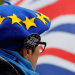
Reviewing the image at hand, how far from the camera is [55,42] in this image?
1.61 metres

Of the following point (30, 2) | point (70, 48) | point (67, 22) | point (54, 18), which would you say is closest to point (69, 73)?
point (70, 48)

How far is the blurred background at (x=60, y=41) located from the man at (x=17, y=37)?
753mm

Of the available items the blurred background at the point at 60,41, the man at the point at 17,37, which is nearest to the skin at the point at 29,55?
the man at the point at 17,37

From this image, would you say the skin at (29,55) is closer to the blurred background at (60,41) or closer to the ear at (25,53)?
the ear at (25,53)

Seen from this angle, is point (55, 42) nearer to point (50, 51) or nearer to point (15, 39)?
point (50, 51)

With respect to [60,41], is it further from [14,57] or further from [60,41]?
[14,57]

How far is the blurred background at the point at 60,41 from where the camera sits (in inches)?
57.7

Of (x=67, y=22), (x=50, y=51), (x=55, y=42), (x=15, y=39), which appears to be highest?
(x=67, y=22)

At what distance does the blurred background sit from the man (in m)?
0.75

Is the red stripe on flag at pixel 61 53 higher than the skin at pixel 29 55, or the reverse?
the red stripe on flag at pixel 61 53

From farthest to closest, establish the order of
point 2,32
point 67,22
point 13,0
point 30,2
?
point 13,0 < point 30,2 < point 67,22 < point 2,32

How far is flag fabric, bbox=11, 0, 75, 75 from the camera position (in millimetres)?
1467

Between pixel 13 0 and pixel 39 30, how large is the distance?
1693 millimetres

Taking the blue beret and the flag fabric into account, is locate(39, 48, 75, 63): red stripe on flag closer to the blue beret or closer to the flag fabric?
the flag fabric
